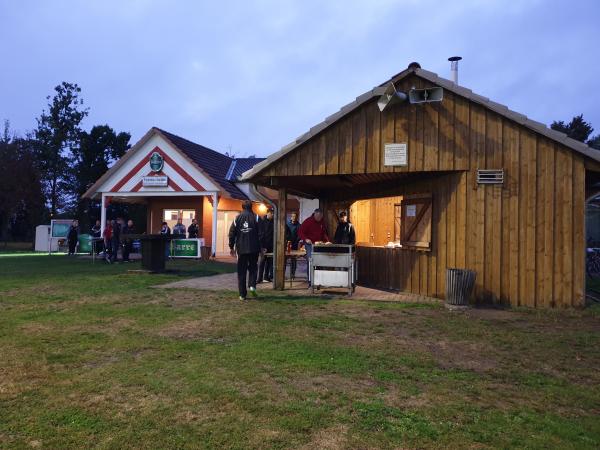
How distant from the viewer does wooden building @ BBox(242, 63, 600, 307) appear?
334 inches

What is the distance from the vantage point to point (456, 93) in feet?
29.4

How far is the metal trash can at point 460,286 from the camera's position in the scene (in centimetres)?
818

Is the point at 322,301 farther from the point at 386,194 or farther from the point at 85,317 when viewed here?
the point at 85,317

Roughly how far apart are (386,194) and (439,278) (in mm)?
2592

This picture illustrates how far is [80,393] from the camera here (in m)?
3.95

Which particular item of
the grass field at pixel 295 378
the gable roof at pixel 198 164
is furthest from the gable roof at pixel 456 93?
the gable roof at pixel 198 164

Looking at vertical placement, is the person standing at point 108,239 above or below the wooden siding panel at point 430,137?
below

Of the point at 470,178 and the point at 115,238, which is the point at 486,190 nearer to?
the point at 470,178

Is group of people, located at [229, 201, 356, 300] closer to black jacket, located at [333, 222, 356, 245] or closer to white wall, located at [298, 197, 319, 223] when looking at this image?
black jacket, located at [333, 222, 356, 245]

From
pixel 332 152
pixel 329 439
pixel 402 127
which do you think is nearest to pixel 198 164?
pixel 332 152

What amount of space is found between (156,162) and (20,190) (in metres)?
20.3

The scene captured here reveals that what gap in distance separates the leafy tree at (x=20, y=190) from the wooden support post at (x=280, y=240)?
1325 inches

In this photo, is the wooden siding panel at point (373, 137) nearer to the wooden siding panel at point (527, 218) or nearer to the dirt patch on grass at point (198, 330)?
the wooden siding panel at point (527, 218)

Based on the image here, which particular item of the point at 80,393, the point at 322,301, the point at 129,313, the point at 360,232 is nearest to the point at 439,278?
the point at 322,301
